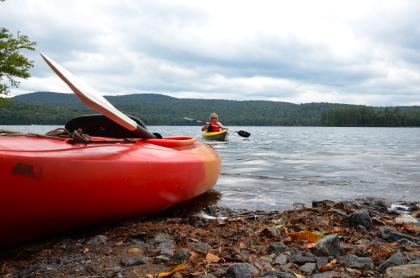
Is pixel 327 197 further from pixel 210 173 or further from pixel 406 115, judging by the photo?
pixel 406 115

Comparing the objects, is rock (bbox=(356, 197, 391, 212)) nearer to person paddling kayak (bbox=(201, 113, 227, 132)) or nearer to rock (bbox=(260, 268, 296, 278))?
rock (bbox=(260, 268, 296, 278))

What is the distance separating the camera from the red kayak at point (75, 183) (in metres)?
3.75

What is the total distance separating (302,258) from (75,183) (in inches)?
83.5

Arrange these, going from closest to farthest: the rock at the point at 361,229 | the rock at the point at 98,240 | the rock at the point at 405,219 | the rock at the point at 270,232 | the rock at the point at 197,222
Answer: the rock at the point at 98,240, the rock at the point at 270,232, the rock at the point at 361,229, the rock at the point at 197,222, the rock at the point at 405,219

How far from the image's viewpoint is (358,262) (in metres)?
3.42

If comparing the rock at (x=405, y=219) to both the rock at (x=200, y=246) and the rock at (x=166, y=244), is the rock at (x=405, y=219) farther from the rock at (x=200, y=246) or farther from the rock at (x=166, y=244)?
the rock at (x=166, y=244)

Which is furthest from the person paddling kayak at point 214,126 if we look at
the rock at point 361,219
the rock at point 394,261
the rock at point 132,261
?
the rock at point 394,261

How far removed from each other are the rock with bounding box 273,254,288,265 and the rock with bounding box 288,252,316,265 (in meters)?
0.04

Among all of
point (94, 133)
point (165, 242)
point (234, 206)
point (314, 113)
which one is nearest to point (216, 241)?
point (165, 242)

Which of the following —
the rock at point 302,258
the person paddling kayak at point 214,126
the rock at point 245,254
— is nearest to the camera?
the rock at point 302,258

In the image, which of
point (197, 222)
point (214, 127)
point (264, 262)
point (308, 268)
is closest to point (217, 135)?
point (214, 127)

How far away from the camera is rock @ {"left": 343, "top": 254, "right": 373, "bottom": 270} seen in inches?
132

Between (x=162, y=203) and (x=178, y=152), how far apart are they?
0.82 m

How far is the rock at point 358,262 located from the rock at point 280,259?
467 mm
